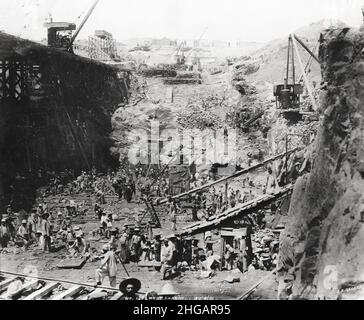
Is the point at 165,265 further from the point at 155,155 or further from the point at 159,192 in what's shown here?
the point at 155,155

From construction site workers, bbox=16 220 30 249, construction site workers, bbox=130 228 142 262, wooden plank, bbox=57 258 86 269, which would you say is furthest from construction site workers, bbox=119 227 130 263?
construction site workers, bbox=16 220 30 249

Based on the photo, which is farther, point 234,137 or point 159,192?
point 234,137

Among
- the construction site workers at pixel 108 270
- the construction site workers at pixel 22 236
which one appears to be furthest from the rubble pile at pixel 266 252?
the construction site workers at pixel 22 236

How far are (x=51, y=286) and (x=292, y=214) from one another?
6326 millimetres

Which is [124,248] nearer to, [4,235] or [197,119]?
[4,235]

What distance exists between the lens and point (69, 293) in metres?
11.4

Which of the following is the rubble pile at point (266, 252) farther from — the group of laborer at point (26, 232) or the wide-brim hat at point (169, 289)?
the group of laborer at point (26, 232)

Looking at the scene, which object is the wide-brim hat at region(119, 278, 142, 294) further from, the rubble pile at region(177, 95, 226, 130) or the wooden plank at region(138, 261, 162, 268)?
the rubble pile at region(177, 95, 226, 130)

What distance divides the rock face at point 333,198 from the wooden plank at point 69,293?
5.10 meters

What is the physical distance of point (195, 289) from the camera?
13.2 meters

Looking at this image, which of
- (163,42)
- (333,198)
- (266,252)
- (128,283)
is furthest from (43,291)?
(163,42)

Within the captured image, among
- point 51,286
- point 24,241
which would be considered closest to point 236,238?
point 51,286

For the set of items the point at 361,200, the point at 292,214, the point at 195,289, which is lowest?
the point at 195,289

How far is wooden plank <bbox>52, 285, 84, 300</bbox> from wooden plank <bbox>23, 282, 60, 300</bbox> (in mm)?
361
